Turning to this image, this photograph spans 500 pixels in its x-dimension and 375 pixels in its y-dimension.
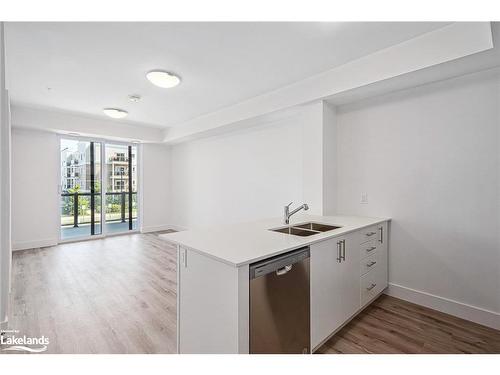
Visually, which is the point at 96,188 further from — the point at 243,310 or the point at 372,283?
the point at 372,283

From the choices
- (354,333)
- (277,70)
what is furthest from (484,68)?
(354,333)

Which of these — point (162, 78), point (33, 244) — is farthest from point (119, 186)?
point (162, 78)

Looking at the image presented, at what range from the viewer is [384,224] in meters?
2.78

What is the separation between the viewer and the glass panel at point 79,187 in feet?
17.7

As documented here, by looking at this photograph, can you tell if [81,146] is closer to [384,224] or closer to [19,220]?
[19,220]

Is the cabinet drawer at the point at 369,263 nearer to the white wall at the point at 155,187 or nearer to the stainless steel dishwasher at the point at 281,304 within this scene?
the stainless steel dishwasher at the point at 281,304

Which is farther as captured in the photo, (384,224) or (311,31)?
(384,224)

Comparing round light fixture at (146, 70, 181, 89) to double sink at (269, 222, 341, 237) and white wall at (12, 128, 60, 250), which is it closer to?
double sink at (269, 222, 341, 237)

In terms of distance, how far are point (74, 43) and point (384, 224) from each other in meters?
3.57

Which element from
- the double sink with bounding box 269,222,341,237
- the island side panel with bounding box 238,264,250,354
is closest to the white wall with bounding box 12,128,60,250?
the double sink with bounding box 269,222,341,237

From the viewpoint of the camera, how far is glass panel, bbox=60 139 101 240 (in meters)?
5.41

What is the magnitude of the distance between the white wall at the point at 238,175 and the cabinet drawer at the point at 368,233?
4.36 feet

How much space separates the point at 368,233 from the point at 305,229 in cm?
65

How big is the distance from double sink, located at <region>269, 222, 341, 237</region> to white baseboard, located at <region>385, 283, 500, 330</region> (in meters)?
1.14
